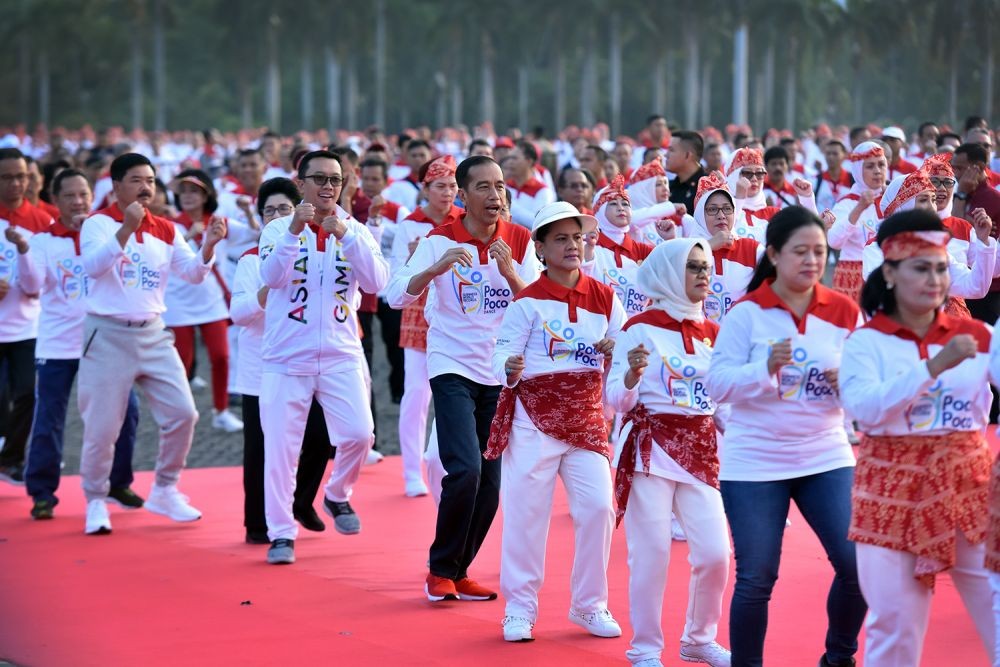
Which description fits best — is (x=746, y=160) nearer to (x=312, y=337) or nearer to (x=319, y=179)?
(x=319, y=179)

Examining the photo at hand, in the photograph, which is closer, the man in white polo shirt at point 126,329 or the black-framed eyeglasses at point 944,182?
the black-framed eyeglasses at point 944,182

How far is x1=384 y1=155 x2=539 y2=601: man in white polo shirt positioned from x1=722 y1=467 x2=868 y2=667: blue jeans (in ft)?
6.90

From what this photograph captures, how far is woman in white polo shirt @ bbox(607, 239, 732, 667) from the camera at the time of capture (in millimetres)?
6266

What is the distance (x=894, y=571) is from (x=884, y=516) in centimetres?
18

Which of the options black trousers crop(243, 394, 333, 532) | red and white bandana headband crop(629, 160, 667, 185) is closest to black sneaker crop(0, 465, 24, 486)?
black trousers crop(243, 394, 333, 532)

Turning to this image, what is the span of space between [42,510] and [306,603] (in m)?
3.05

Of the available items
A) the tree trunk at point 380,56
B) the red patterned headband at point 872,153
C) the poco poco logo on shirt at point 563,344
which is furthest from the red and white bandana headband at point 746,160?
the tree trunk at point 380,56

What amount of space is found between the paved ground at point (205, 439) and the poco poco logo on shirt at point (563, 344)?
607 centimetres

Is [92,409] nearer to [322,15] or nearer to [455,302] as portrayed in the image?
[455,302]

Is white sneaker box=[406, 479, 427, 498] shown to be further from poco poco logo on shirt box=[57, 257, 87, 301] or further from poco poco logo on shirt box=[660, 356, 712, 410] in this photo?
poco poco logo on shirt box=[660, 356, 712, 410]

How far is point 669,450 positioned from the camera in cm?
635

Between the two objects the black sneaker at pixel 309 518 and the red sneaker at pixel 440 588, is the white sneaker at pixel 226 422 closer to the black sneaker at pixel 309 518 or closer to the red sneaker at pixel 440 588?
the black sneaker at pixel 309 518

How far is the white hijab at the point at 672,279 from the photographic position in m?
6.30

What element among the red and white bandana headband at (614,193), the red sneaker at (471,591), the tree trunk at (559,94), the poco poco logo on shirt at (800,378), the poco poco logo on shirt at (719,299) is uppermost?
the tree trunk at (559,94)
